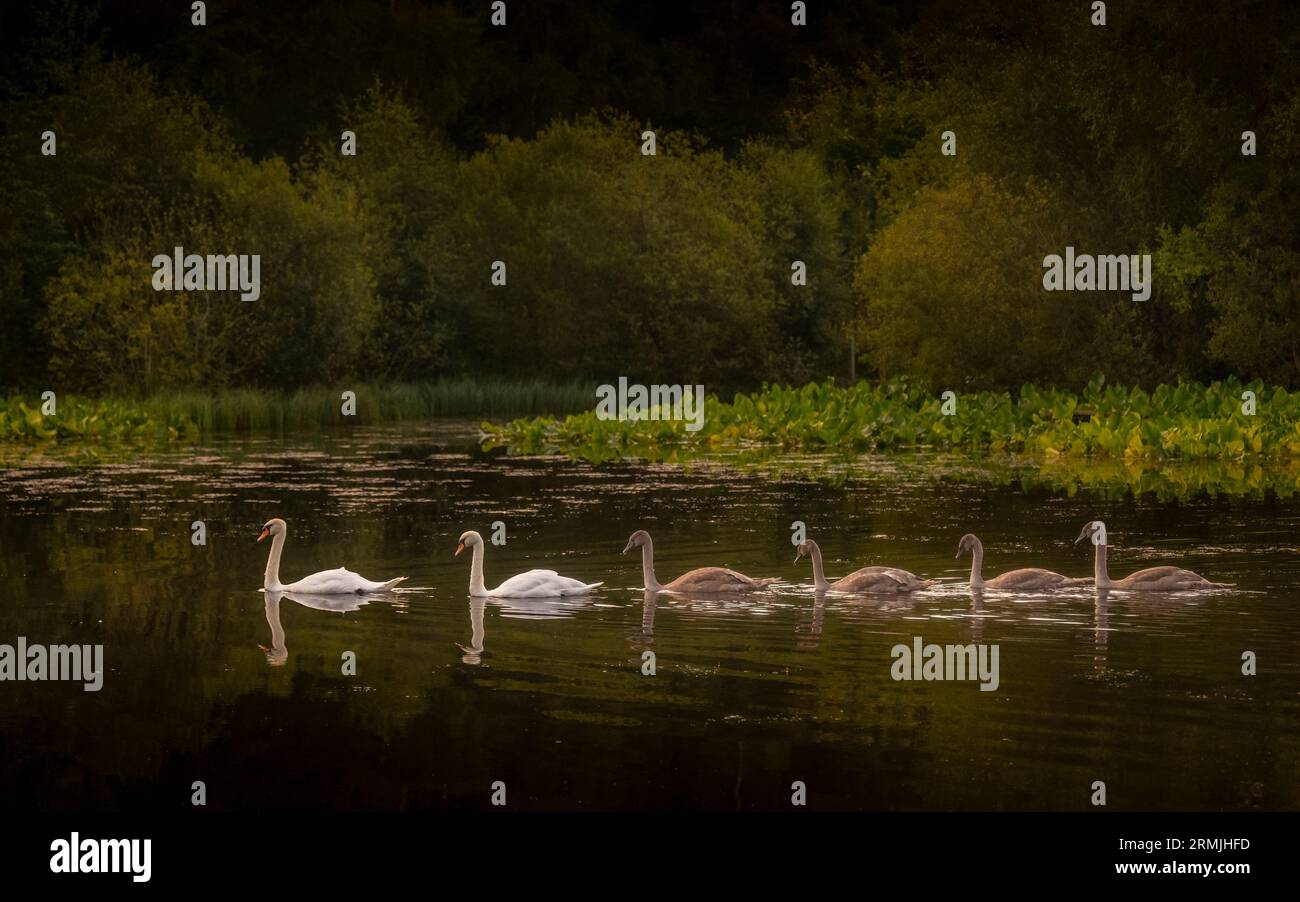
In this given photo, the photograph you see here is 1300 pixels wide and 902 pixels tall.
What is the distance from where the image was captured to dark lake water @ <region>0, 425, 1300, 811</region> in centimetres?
1009

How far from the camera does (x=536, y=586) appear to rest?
16406 millimetres

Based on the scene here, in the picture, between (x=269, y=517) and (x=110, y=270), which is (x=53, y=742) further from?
(x=110, y=270)

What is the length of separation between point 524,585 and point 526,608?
0.36m

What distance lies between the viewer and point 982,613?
51.1ft

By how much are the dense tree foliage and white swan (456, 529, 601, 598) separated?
23.4m

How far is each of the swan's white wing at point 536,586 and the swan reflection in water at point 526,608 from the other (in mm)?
50

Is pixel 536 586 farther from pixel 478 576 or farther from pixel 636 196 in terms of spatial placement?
pixel 636 196

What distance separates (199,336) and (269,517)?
79.7 feet
